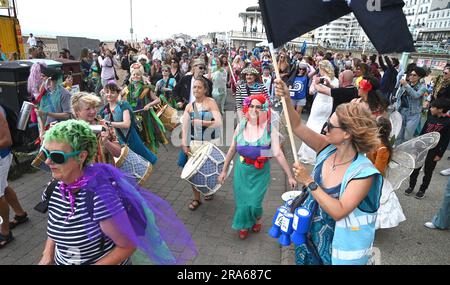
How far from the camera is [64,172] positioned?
Answer: 1.93 metres

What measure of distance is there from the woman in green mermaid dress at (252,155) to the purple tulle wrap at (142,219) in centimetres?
150

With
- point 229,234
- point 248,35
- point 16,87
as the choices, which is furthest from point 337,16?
point 248,35

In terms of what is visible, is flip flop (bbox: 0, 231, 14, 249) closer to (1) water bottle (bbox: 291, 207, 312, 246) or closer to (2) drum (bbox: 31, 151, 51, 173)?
(2) drum (bbox: 31, 151, 51, 173)

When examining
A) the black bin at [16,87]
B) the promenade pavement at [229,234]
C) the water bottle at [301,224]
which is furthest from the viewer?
the black bin at [16,87]

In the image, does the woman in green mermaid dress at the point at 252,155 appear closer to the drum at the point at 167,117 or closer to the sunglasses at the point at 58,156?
the sunglasses at the point at 58,156

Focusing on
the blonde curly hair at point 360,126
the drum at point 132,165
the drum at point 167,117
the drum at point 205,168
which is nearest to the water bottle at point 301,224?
the blonde curly hair at point 360,126

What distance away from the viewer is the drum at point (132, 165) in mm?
3761

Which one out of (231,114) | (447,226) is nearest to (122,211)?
(447,226)

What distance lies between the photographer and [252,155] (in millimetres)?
3725

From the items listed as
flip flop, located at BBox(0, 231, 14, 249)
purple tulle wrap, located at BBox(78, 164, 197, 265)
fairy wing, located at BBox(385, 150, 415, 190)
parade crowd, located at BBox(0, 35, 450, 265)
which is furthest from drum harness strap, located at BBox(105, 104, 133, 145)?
fairy wing, located at BBox(385, 150, 415, 190)

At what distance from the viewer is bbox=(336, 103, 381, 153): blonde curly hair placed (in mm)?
2133

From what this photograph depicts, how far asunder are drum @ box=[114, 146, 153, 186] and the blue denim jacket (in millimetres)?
5477

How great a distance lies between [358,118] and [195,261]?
2536mm

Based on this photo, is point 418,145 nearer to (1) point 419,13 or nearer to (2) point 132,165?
(2) point 132,165
